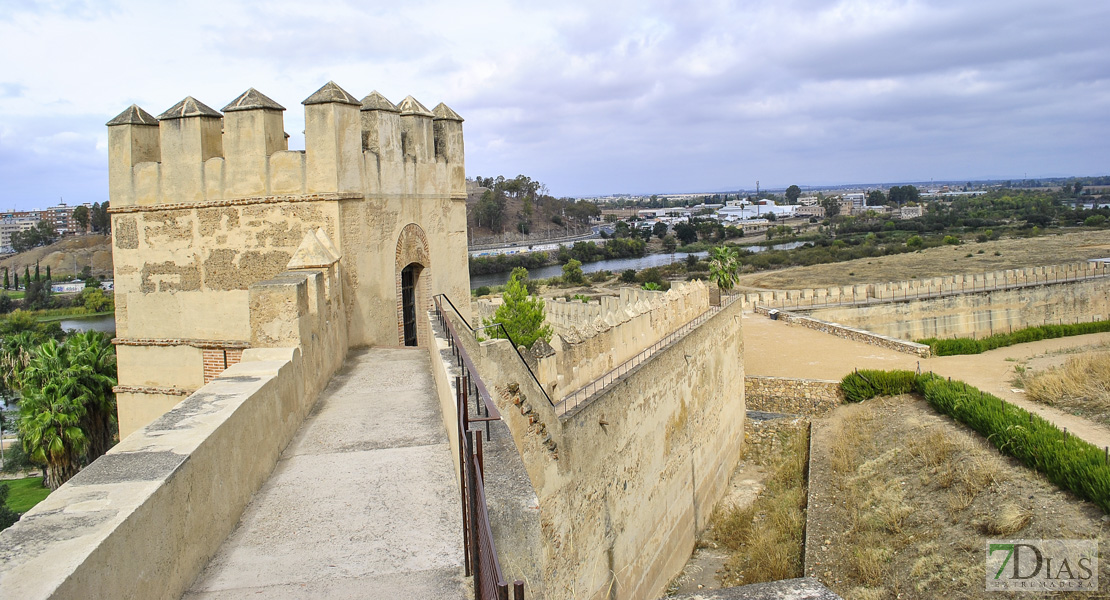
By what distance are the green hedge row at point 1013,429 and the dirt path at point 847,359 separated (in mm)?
1362

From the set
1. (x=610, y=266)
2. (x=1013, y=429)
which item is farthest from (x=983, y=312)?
(x=610, y=266)

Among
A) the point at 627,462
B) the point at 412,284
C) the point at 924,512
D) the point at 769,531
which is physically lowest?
the point at 769,531

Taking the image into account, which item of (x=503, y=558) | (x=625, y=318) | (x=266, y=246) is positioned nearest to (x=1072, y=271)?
(x=625, y=318)

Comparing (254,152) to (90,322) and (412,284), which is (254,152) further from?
(90,322)

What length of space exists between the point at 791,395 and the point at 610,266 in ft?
180

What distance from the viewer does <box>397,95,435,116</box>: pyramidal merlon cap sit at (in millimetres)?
8891

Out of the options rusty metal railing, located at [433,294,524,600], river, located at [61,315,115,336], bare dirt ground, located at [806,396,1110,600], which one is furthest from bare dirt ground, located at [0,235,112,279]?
rusty metal railing, located at [433,294,524,600]

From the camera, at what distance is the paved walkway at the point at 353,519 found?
3.16 m

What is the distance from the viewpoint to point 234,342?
8031mm

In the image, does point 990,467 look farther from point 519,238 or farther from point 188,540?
point 519,238

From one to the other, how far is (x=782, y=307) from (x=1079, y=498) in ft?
60.2

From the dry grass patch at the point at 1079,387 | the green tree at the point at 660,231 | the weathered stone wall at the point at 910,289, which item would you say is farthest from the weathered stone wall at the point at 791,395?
the green tree at the point at 660,231

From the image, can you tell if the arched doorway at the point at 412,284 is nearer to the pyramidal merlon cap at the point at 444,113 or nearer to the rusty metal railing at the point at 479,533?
the pyramidal merlon cap at the point at 444,113

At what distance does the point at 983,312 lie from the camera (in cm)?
2977
